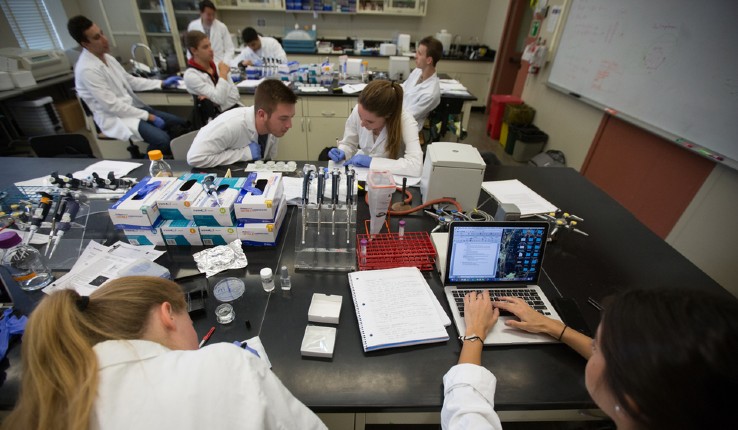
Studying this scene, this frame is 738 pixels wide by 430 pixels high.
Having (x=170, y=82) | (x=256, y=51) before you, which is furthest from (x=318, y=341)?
(x=256, y=51)

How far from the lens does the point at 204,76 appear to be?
3148 millimetres

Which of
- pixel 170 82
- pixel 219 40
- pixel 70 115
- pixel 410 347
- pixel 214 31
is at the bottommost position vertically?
pixel 70 115

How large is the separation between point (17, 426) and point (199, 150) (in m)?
1.58

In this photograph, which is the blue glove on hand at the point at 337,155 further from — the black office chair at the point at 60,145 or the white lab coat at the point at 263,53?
the white lab coat at the point at 263,53

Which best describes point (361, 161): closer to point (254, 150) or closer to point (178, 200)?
point (254, 150)

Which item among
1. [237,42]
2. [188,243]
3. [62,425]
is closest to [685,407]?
[62,425]

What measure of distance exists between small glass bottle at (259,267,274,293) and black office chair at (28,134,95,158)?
7.20 feet

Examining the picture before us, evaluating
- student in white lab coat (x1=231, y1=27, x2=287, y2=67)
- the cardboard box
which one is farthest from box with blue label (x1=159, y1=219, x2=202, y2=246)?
the cardboard box

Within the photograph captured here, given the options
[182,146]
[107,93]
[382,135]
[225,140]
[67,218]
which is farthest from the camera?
[107,93]

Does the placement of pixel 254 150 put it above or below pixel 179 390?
below

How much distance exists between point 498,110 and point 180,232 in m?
4.66

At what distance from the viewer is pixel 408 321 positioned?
38.8 inches

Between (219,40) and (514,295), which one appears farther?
(219,40)

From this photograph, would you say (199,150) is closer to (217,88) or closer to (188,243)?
(188,243)
